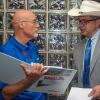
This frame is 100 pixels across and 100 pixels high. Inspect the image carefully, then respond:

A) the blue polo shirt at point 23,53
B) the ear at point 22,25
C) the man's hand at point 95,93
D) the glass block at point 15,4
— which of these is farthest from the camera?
the glass block at point 15,4

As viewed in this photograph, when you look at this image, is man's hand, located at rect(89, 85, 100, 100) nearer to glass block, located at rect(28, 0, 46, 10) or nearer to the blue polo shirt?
the blue polo shirt

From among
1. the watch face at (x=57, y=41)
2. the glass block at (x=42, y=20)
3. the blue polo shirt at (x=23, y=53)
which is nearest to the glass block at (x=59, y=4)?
the glass block at (x=42, y=20)

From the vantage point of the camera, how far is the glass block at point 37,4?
8.55ft

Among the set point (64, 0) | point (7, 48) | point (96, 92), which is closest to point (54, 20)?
point (64, 0)

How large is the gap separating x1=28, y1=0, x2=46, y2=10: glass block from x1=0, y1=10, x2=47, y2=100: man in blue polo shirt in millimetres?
426

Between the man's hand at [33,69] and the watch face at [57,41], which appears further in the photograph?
the watch face at [57,41]

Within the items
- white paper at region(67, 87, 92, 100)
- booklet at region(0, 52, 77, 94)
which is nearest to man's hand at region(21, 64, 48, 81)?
booklet at region(0, 52, 77, 94)

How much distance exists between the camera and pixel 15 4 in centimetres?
259

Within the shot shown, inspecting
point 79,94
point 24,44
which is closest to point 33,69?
point 79,94

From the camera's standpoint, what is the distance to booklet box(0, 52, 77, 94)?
1.42 m

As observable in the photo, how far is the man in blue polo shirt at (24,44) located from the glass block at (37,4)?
43cm

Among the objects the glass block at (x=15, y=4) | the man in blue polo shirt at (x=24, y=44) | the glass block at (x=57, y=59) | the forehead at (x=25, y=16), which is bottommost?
the glass block at (x=57, y=59)

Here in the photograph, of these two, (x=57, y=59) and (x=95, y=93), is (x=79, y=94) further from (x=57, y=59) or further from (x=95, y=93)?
(x=57, y=59)

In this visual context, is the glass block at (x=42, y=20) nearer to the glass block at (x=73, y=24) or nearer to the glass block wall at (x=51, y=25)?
the glass block wall at (x=51, y=25)
